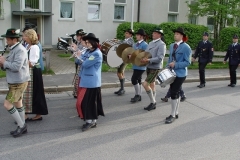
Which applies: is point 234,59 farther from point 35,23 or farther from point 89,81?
point 35,23

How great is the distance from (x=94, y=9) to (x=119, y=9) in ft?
5.73

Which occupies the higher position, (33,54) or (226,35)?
(226,35)

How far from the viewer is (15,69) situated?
5.28m

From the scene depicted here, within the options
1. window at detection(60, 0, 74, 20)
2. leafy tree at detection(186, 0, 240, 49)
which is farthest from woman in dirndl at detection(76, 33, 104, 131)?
window at detection(60, 0, 74, 20)

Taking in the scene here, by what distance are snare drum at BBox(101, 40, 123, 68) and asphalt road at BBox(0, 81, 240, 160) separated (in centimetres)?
111

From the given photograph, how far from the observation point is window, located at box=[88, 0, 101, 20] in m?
20.0

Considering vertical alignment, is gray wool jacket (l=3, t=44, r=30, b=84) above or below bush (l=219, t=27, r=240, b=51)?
below

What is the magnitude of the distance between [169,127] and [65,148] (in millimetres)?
2307

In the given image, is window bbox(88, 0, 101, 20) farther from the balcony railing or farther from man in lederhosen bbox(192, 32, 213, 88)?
man in lederhosen bbox(192, 32, 213, 88)

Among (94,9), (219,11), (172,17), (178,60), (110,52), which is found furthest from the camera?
(172,17)

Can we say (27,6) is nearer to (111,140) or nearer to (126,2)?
(126,2)

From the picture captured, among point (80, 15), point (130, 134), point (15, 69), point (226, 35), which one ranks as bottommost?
point (130, 134)

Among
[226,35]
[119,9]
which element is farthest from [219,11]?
[119,9]

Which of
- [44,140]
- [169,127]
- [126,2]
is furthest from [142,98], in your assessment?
[126,2]
